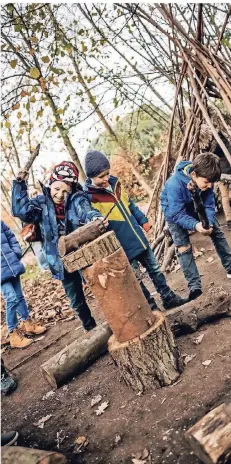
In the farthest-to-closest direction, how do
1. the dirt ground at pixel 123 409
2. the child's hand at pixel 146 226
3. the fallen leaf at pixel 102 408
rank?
1. the child's hand at pixel 146 226
2. the fallen leaf at pixel 102 408
3. the dirt ground at pixel 123 409

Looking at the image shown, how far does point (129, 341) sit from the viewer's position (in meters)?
2.67

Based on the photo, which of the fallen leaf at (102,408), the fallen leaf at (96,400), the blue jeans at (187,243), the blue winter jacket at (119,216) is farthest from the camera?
the blue jeans at (187,243)

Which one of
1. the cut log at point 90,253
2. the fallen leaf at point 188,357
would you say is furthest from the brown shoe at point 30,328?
the cut log at point 90,253

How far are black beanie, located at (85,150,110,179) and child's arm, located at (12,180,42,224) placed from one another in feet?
1.84

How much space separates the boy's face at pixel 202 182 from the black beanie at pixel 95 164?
832 millimetres

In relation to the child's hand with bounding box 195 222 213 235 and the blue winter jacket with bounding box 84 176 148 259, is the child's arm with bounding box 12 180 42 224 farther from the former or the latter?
the child's hand with bounding box 195 222 213 235

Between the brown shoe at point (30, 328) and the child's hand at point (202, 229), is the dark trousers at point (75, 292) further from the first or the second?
the brown shoe at point (30, 328)

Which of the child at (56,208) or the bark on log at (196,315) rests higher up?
the child at (56,208)

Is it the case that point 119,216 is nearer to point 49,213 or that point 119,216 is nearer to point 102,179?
point 102,179

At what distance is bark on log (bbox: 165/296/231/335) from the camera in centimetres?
321

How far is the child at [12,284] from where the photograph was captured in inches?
176

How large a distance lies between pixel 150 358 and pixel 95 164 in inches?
67.2

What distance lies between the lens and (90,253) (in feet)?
8.41

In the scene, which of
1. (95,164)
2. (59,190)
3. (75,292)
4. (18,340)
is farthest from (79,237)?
(18,340)
